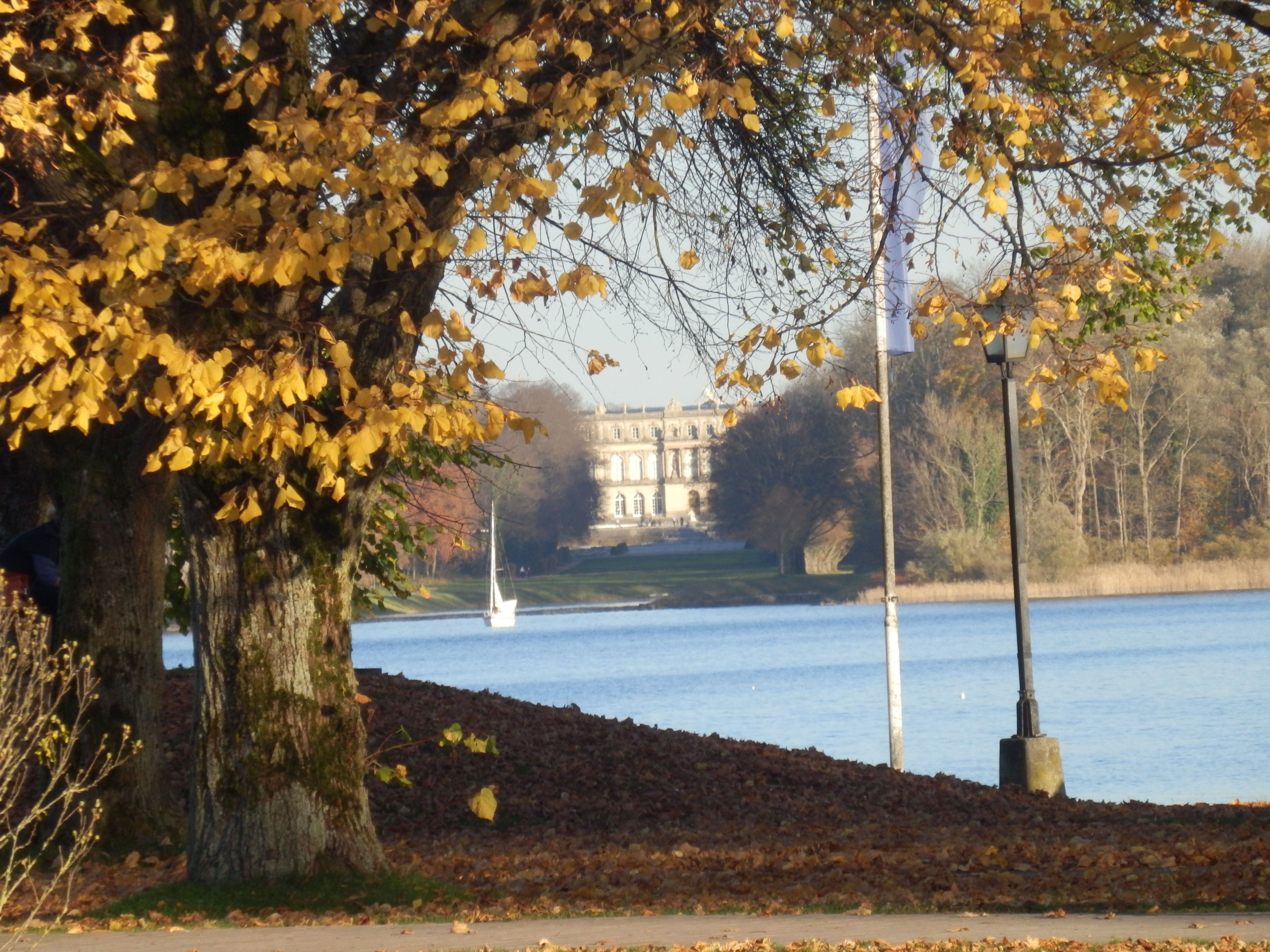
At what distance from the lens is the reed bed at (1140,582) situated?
58.2 meters

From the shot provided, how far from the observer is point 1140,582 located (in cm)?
5906

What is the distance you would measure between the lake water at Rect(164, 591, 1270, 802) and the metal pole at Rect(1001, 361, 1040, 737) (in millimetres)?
5717

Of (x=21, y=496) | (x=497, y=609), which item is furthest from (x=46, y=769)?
(x=497, y=609)

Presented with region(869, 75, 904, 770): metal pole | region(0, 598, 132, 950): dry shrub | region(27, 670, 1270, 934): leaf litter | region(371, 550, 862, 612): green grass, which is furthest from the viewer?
region(371, 550, 862, 612): green grass

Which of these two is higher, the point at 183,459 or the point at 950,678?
the point at 183,459

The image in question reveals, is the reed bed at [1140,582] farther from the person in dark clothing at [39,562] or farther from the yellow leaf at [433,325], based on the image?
the yellow leaf at [433,325]

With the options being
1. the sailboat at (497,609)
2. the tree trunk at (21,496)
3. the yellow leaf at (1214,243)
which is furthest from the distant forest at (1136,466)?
the yellow leaf at (1214,243)

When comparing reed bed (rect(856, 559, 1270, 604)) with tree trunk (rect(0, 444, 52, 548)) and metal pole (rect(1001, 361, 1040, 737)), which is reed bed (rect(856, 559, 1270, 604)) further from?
tree trunk (rect(0, 444, 52, 548))

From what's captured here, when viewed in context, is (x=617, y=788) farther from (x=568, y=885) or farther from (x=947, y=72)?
(x=947, y=72)

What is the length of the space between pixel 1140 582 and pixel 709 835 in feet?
168

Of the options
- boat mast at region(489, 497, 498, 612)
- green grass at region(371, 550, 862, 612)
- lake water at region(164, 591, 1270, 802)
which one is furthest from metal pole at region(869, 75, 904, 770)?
green grass at region(371, 550, 862, 612)

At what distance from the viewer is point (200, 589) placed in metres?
8.52

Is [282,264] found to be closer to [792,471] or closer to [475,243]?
[475,243]

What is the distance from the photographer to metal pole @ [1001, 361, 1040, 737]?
47.0 ft
